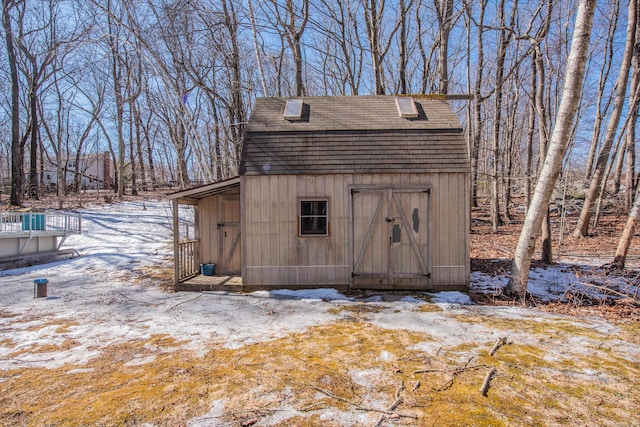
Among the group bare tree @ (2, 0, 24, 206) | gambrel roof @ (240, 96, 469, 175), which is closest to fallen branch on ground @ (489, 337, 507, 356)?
gambrel roof @ (240, 96, 469, 175)

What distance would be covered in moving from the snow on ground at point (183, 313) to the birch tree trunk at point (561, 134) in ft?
3.04

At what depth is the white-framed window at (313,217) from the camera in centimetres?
743

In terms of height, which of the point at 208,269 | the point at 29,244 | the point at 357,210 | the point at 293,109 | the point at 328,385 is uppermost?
the point at 293,109

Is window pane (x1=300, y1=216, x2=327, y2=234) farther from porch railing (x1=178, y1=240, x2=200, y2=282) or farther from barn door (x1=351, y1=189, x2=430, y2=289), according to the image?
porch railing (x1=178, y1=240, x2=200, y2=282)

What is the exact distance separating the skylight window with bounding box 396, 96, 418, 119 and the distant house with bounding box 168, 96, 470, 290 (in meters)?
0.53

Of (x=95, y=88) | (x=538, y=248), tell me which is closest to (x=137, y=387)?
(x=538, y=248)

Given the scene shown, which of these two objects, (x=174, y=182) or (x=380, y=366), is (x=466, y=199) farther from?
(x=174, y=182)

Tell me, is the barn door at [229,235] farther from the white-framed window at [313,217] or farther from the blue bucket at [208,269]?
the white-framed window at [313,217]

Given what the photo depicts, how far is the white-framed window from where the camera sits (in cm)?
743

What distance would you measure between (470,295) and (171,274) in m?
7.54

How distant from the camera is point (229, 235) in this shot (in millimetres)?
8820

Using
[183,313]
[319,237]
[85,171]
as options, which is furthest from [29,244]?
[85,171]

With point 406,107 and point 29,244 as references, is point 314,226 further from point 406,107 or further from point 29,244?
point 29,244

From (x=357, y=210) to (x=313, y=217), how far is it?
37.7 inches
